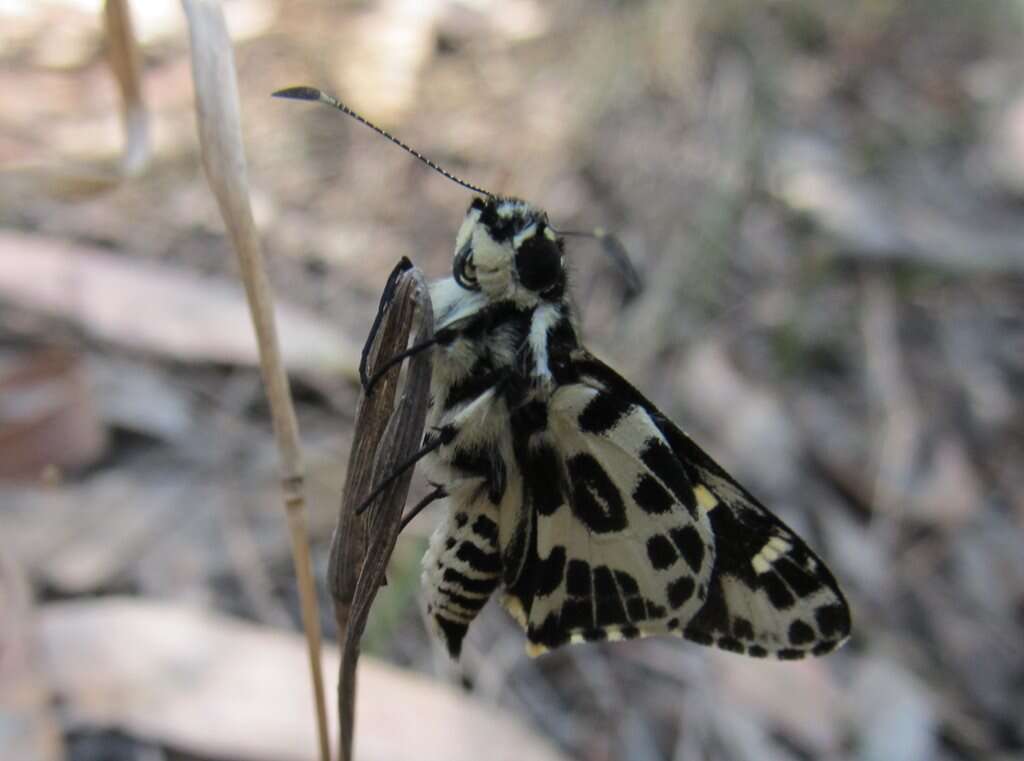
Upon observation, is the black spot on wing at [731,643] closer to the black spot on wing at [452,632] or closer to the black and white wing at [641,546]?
the black and white wing at [641,546]

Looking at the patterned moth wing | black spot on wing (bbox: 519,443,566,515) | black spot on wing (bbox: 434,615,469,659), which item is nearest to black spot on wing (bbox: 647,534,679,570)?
the patterned moth wing

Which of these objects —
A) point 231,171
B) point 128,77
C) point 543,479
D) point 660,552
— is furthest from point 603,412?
point 128,77

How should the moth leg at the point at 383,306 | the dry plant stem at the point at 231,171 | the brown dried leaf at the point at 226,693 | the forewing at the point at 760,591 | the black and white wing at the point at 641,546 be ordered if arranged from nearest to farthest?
the dry plant stem at the point at 231,171 < the moth leg at the point at 383,306 < the black and white wing at the point at 641,546 < the forewing at the point at 760,591 < the brown dried leaf at the point at 226,693

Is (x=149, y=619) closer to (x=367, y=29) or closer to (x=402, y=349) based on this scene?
(x=402, y=349)

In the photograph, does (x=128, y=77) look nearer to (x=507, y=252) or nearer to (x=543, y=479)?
(x=507, y=252)

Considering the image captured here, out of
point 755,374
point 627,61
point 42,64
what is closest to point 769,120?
point 627,61

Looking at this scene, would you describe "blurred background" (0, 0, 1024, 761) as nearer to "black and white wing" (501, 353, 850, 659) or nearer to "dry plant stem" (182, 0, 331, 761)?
"black and white wing" (501, 353, 850, 659)

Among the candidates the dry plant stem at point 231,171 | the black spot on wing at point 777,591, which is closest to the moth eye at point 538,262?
the dry plant stem at point 231,171
